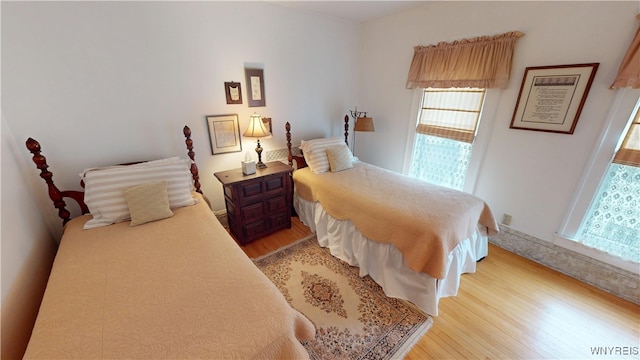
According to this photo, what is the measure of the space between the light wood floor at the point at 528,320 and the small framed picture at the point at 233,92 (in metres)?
2.59

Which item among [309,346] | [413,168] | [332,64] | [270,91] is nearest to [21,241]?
[309,346]

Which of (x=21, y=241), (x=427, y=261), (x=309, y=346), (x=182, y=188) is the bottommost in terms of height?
(x=309, y=346)

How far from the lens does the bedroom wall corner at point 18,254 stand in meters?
1.10

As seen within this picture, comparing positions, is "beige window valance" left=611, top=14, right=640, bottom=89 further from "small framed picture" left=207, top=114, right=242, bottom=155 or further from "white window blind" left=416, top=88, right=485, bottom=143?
"small framed picture" left=207, top=114, right=242, bottom=155

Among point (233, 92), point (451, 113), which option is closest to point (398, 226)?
point (451, 113)

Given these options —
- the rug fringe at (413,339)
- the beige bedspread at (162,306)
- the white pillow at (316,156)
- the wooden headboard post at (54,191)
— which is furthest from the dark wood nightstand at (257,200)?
the rug fringe at (413,339)

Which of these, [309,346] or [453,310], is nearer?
[309,346]

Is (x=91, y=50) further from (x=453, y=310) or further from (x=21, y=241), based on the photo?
(x=453, y=310)

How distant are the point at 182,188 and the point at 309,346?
151 cm

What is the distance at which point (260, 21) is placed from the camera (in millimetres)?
2357

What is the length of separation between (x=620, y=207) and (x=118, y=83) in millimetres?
4069

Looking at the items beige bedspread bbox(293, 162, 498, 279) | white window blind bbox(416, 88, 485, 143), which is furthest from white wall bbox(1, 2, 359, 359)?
white window blind bbox(416, 88, 485, 143)

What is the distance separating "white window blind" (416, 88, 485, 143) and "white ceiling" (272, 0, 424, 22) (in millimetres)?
990

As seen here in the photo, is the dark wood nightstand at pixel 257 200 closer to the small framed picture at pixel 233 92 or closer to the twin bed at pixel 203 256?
the twin bed at pixel 203 256
